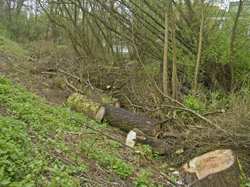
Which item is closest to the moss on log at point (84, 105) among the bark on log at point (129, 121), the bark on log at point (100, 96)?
the bark on log at point (129, 121)

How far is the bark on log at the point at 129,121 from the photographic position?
607 centimetres

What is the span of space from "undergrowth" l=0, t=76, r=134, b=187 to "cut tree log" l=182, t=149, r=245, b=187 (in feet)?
3.80

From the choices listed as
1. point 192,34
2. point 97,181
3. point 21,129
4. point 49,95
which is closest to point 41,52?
point 49,95

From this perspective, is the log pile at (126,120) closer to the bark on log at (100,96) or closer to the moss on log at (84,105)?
the moss on log at (84,105)

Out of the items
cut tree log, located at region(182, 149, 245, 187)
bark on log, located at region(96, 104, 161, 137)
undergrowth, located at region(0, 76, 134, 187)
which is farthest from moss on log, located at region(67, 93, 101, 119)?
cut tree log, located at region(182, 149, 245, 187)

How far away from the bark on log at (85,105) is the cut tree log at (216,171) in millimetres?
3466

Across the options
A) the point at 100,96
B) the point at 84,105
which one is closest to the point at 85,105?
the point at 84,105

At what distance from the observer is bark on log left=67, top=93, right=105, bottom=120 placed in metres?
6.69

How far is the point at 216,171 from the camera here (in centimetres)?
364

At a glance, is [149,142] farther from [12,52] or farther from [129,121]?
[12,52]

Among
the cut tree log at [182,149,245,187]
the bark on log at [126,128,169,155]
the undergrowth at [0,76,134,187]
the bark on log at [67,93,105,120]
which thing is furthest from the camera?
the bark on log at [67,93,105,120]

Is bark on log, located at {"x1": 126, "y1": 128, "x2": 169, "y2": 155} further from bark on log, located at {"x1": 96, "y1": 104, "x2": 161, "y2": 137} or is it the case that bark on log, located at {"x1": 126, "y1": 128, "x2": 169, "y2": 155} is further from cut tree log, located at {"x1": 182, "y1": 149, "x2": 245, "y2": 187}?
cut tree log, located at {"x1": 182, "y1": 149, "x2": 245, "y2": 187}

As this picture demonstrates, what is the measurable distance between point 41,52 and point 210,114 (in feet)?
42.1

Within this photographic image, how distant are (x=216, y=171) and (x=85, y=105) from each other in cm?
447
